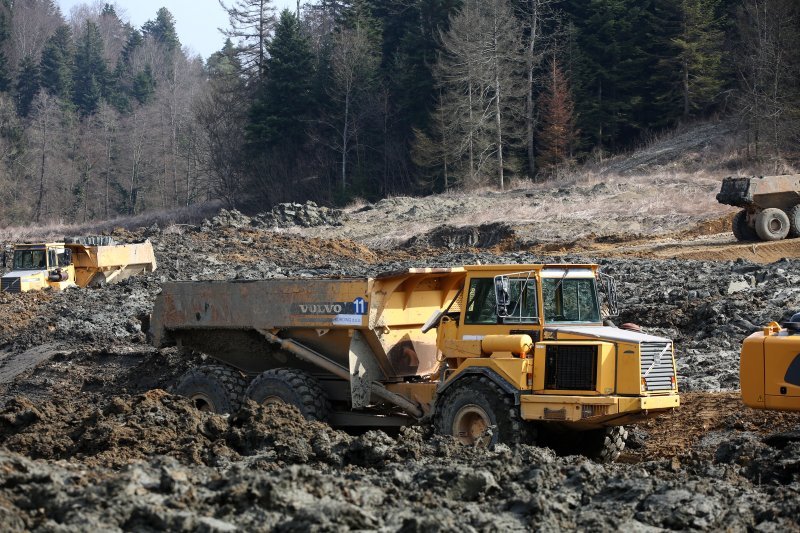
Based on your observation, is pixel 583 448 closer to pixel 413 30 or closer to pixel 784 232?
pixel 784 232

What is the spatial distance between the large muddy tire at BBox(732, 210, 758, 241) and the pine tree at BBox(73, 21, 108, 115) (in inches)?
3192

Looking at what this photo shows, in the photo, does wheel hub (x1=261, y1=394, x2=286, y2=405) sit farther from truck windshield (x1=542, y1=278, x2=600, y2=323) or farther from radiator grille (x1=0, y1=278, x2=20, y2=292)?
radiator grille (x1=0, y1=278, x2=20, y2=292)

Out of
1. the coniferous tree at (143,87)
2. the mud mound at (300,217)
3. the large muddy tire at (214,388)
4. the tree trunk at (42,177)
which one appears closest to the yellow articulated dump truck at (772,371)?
the large muddy tire at (214,388)

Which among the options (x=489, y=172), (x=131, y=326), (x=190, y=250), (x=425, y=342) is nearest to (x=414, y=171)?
(x=489, y=172)

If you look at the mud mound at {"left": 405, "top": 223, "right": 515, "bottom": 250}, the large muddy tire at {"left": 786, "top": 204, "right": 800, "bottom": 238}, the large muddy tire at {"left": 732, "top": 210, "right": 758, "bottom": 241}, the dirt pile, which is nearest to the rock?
the large muddy tire at {"left": 732, "top": 210, "right": 758, "bottom": 241}

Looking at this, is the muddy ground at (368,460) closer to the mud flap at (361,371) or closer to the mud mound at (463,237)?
the mud flap at (361,371)

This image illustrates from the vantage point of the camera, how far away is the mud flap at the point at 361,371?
1250 centimetres

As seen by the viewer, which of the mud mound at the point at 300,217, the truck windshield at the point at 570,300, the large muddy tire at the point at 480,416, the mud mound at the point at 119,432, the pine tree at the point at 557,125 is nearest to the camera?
the mud mound at the point at 119,432

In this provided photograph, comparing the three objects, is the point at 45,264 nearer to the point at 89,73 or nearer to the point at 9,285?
the point at 9,285

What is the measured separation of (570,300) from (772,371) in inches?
93.0

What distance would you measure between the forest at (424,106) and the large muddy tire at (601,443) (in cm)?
3226

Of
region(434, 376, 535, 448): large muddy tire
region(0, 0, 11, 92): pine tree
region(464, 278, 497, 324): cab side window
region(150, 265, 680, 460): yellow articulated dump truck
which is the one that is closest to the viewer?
region(150, 265, 680, 460): yellow articulated dump truck

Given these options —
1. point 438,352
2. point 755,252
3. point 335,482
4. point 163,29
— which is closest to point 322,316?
point 438,352

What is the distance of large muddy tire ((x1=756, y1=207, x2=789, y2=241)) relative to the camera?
28.0m
